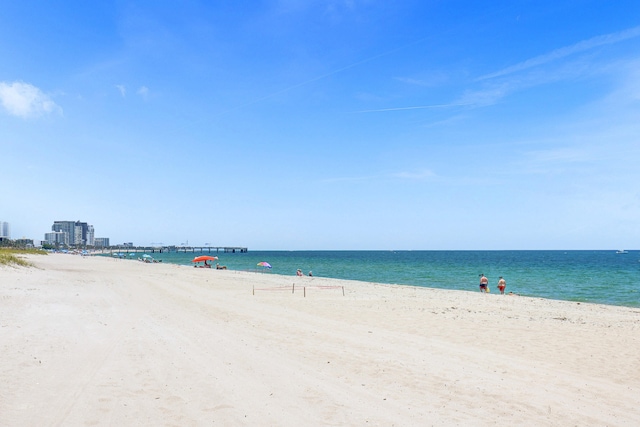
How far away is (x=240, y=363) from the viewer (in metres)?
10.0

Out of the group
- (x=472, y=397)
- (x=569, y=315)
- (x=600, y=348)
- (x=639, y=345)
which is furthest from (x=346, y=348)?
(x=569, y=315)

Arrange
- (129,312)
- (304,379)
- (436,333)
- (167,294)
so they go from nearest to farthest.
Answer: (304,379)
(436,333)
(129,312)
(167,294)

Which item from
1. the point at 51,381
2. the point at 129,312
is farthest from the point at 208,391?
the point at 129,312

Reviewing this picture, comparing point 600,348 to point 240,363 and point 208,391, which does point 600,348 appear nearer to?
point 240,363

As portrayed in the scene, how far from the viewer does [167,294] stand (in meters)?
25.9

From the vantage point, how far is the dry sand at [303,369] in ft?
23.2

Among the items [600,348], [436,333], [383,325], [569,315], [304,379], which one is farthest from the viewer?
[569,315]

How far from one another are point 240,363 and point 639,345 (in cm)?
1273

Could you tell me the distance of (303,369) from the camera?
9.73 meters

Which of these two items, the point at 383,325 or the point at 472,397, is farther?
the point at 383,325

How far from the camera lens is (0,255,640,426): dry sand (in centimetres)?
708

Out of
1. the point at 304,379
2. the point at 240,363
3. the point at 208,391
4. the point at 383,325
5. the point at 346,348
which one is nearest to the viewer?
the point at 208,391

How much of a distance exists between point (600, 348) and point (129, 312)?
17.0 meters

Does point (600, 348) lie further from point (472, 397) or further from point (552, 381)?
point (472, 397)
